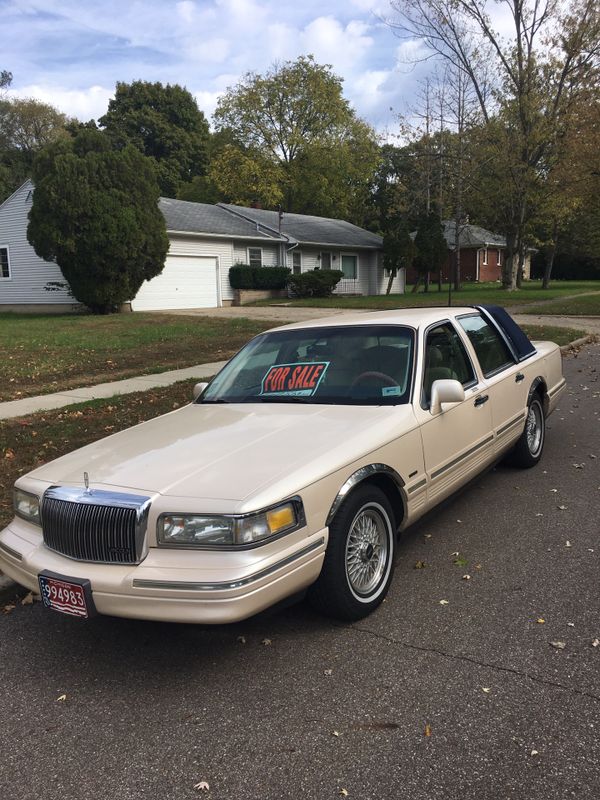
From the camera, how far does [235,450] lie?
341cm

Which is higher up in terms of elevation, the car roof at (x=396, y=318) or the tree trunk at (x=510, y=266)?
the tree trunk at (x=510, y=266)

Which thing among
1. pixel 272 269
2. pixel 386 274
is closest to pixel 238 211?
pixel 272 269

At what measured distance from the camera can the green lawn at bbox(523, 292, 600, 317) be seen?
848 inches

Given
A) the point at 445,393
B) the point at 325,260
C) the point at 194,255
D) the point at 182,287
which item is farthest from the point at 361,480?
the point at 325,260

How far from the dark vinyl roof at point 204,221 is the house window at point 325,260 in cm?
456

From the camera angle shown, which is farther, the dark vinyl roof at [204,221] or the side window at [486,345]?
the dark vinyl roof at [204,221]

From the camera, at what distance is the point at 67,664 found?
3244mm

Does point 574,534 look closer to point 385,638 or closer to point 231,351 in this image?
point 385,638

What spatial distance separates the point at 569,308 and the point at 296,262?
15.9 m

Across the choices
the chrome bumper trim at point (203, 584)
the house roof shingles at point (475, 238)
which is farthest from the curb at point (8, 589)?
the house roof shingles at point (475, 238)

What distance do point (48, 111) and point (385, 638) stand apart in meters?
64.4

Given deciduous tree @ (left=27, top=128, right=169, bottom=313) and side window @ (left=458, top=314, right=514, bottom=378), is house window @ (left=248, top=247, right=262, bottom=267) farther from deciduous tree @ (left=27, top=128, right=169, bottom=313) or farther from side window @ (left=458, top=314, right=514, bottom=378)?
side window @ (left=458, top=314, right=514, bottom=378)

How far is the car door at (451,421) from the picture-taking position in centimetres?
409

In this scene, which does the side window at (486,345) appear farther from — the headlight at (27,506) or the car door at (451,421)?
the headlight at (27,506)
